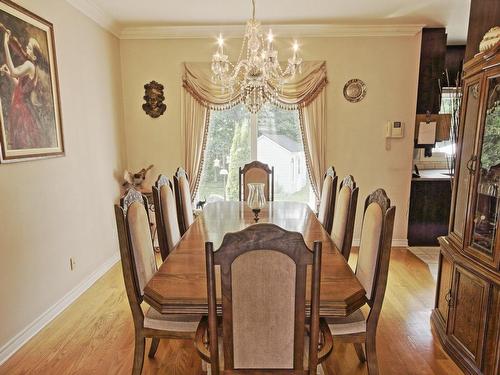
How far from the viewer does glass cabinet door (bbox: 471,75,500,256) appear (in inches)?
72.0

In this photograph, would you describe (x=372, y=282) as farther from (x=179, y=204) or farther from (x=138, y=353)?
(x=179, y=204)

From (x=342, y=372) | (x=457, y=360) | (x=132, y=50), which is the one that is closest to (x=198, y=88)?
(x=132, y=50)

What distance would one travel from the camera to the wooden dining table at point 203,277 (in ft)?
4.73

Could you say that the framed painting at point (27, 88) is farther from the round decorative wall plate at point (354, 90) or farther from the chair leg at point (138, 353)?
the round decorative wall plate at point (354, 90)

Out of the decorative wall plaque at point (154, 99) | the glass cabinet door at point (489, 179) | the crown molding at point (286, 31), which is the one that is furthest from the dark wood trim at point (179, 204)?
the glass cabinet door at point (489, 179)

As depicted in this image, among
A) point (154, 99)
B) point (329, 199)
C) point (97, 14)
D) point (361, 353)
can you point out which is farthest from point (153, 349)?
point (97, 14)

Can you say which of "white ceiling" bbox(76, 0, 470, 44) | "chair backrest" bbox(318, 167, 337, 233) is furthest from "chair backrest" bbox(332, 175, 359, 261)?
"white ceiling" bbox(76, 0, 470, 44)

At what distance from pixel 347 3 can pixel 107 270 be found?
3.62 meters

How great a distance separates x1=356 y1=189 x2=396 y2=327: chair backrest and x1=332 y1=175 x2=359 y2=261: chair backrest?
0.31 metres

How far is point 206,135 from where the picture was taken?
411cm

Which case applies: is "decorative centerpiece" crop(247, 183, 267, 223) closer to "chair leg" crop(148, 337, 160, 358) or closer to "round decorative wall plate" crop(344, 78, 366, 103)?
"chair leg" crop(148, 337, 160, 358)

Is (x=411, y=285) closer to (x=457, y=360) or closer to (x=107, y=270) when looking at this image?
(x=457, y=360)

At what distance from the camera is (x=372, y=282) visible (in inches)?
67.4

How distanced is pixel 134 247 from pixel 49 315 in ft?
4.78
